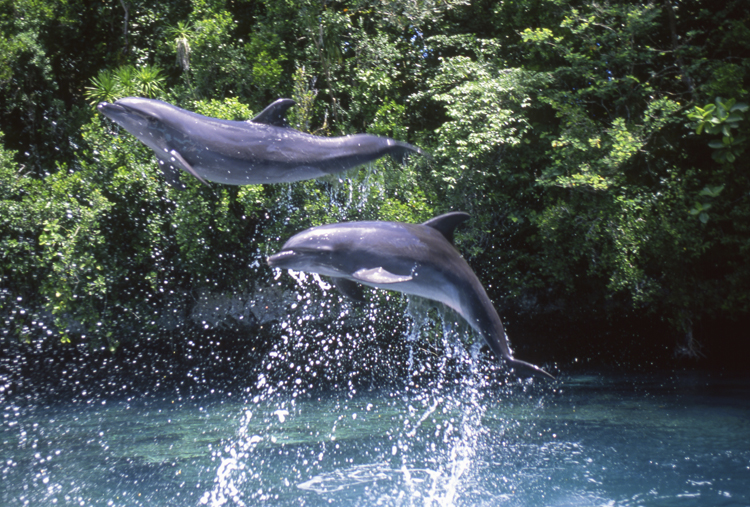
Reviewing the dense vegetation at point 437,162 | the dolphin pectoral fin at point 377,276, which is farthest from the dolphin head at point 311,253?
the dense vegetation at point 437,162

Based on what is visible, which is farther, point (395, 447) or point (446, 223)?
point (395, 447)

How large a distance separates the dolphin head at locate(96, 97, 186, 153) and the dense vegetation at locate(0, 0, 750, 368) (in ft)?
18.2

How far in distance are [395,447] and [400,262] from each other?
3.64 m

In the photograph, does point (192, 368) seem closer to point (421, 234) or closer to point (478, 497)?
point (478, 497)

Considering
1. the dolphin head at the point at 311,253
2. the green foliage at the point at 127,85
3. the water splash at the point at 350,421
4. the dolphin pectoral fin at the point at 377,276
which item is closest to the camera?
the dolphin pectoral fin at the point at 377,276

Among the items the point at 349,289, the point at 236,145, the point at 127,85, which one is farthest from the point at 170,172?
the point at 127,85

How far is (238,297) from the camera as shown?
12.7m

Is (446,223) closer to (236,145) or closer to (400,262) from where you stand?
(400,262)

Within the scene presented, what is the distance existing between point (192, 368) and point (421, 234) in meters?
9.79

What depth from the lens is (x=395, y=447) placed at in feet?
22.5

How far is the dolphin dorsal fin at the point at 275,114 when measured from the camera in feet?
13.1

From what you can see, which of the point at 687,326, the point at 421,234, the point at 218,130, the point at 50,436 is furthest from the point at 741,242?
the point at 50,436

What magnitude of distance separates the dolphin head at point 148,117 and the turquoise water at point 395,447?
131 inches

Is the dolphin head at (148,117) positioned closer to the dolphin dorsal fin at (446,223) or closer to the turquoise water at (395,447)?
the dolphin dorsal fin at (446,223)
